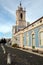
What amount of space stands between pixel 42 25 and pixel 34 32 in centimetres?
440

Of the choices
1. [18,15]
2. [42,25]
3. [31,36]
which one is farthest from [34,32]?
[18,15]

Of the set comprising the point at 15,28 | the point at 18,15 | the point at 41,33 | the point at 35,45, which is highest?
the point at 18,15

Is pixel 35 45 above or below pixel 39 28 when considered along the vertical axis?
below

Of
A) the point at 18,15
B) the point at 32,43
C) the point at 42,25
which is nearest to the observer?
the point at 42,25

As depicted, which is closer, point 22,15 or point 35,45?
point 35,45

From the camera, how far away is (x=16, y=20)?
58625 mm

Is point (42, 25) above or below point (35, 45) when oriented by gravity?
above

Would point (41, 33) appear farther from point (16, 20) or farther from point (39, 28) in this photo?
point (16, 20)

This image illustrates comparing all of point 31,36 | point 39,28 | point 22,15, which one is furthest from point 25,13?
point 39,28

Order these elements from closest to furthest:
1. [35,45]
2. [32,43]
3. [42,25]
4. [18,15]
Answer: [42,25] < [35,45] < [32,43] < [18,15]

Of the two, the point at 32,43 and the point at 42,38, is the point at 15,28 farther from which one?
the point at 42,38

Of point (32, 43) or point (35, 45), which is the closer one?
point (35, 45)

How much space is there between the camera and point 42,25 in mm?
23766

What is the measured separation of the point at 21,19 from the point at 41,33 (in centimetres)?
3406
